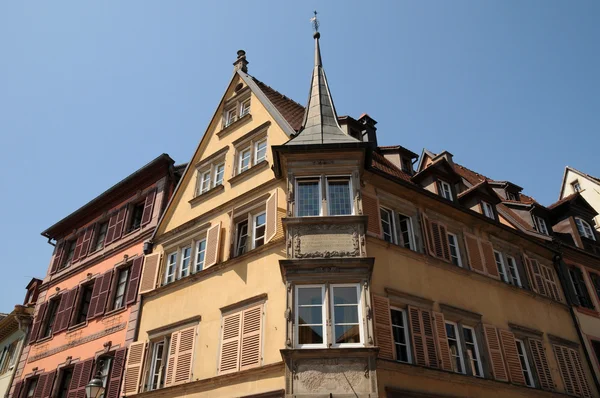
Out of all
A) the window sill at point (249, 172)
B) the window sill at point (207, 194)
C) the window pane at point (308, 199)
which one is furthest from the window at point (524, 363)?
the window sill at point (207, 194)

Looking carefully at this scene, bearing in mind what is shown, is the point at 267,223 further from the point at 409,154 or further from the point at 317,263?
the point at 409,154

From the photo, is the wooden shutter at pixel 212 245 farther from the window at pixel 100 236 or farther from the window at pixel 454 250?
the window at pixel 100 236

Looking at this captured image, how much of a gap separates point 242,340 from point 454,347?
6106 millimetres

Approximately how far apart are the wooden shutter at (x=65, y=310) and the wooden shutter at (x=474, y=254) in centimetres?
1636

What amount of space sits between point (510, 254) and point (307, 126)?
9.32 meters

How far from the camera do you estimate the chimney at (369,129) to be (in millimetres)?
20406

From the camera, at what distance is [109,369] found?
1727cm

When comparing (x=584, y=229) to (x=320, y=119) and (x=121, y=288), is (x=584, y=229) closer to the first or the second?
(x=320, y=119)

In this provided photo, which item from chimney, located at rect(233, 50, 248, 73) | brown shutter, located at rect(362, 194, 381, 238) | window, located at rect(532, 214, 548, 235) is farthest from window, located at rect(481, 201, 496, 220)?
chimney, located at rect(233, 50, 248, 73)

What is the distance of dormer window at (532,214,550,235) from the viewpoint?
21388 millimetres

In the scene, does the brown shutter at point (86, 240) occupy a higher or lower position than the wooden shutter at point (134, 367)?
higher

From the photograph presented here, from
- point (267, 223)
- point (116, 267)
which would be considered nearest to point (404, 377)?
point (267, 223)

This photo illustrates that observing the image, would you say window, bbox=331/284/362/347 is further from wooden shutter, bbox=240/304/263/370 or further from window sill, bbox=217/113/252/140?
window sill, bbox=217/113/252/140

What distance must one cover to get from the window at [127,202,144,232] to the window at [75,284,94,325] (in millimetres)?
3120
